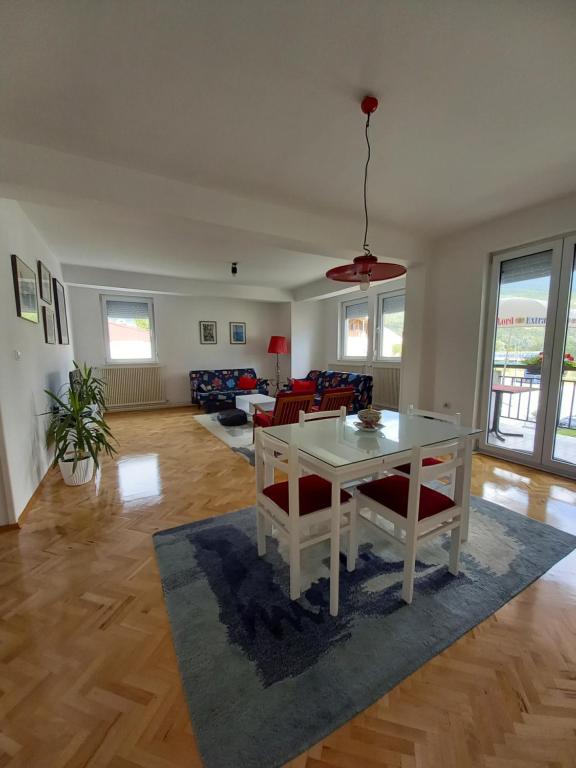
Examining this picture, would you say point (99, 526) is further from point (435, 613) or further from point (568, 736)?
point (568, 736)

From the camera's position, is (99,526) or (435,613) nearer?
(435,613)

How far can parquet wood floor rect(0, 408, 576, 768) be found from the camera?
0.96 metres

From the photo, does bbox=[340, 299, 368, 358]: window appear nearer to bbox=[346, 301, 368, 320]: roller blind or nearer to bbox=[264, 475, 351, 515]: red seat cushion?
bbox=[346, 301, 368, 320]: roller blind

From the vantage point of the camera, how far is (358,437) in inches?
71.4

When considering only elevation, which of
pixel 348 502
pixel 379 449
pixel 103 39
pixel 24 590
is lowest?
pixel 24 590

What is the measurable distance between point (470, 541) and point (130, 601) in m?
2.01

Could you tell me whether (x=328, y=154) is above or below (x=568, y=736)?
above

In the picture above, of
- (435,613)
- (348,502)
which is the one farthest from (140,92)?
(435,613)

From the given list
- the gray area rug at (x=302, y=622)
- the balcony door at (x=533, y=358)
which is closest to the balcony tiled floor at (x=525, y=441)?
the balcony door at (x=533, y=358)

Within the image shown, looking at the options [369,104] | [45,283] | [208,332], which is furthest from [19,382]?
[208,332]

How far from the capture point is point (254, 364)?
24.0 feet

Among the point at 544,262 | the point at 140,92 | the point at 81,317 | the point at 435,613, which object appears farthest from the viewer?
the point at 81,317

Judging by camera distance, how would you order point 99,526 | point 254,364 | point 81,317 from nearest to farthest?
point 99,526
point 81,317
point 254,364

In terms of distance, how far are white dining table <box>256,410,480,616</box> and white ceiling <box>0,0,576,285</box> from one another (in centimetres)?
177
